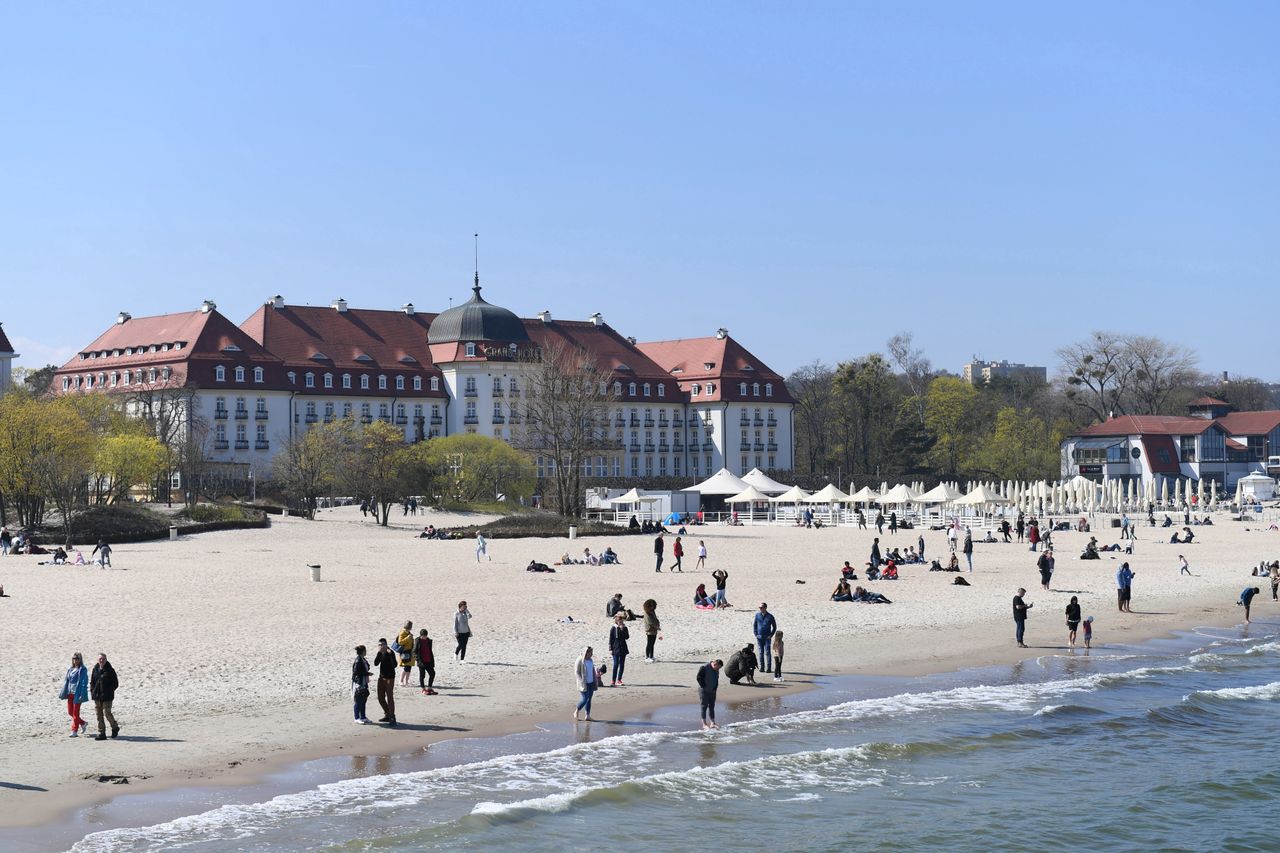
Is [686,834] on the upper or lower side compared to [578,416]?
lower

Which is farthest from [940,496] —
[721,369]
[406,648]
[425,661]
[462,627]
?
[406,648]

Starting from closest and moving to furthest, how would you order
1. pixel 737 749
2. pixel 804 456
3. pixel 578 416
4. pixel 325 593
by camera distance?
1. pixel 737 749
2. pixel 325 593
3. pixel 578 416
4. pixel 804 456

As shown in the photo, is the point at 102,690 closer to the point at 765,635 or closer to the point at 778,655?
the point at 765,635

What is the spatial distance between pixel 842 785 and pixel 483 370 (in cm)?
8328

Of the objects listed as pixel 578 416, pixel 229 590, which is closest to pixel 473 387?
pixel 578 416

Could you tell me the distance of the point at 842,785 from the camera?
19.8 meters

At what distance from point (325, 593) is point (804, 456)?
8582cm

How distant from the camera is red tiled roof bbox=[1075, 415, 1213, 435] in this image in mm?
111562

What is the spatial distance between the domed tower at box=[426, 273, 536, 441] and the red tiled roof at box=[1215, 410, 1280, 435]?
56701 mm

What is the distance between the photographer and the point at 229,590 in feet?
124

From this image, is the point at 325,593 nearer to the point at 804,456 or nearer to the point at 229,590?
the point at 229,590

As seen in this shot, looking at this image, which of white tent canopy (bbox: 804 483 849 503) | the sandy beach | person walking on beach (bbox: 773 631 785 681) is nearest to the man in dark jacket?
the sandy beach

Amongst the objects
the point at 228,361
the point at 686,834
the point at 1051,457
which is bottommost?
the point at 686,834

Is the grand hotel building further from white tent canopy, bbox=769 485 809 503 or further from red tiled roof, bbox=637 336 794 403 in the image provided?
white tent canopy, bbox=769 485 809 503
